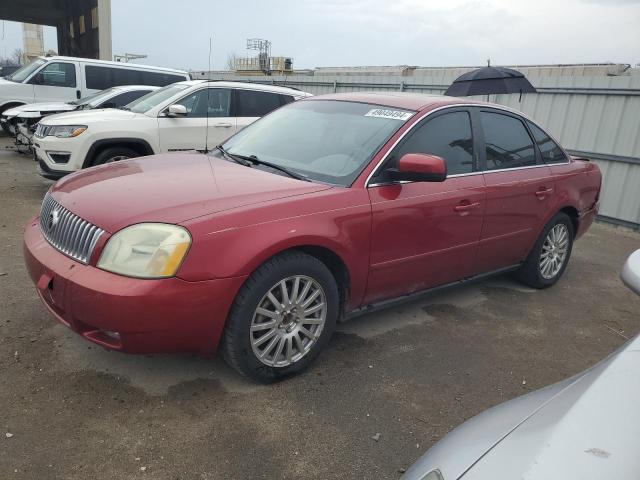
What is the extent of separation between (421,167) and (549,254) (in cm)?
241

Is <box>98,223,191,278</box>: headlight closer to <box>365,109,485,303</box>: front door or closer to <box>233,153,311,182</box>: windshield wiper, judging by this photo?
<box>233,153,311,182</box>: windshield wiper

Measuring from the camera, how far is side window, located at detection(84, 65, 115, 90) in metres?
12.0

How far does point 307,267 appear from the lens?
2902 millimetres

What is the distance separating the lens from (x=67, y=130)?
6.62m

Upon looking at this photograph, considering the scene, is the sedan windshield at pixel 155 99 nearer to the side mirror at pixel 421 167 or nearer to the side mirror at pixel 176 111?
the side mirror at pixel 176 111

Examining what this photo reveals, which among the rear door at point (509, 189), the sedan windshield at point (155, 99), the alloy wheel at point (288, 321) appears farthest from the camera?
the sedan windshield at point (155, 99)

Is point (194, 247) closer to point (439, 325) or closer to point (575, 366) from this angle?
point (439, 325)

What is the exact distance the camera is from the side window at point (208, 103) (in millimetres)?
7383

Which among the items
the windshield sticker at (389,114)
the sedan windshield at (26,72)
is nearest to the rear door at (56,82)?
the sedan windshield at (26,72)

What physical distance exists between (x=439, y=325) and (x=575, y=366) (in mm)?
954

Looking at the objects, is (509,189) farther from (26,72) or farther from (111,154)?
(26,72)

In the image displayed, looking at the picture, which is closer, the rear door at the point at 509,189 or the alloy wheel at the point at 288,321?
the alloy wheel at the point at 288,321

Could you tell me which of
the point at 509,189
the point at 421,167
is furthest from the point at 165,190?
the point at 509,189

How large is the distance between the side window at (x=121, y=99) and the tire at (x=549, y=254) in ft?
24.8
